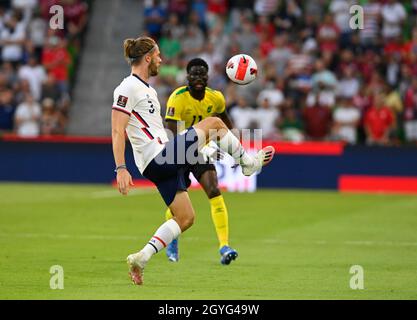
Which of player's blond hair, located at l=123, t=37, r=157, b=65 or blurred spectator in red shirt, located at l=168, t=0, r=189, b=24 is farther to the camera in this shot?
blurred spectator in red shirt, located at l=168, t=0, r=189, b=24

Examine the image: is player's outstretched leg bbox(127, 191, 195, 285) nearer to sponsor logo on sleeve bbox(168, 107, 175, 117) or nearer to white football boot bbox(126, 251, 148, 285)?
white football boot bbox(126, 251, 148, 285)

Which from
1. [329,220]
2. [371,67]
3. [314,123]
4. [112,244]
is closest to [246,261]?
[112,244]

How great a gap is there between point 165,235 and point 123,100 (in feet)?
4.91

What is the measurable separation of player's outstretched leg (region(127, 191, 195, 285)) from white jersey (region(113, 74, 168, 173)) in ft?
1.80

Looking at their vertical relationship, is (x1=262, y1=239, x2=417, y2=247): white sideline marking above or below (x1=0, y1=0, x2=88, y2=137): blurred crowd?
below

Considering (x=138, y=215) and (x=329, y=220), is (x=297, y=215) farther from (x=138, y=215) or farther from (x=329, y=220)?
(x=138, y=215)

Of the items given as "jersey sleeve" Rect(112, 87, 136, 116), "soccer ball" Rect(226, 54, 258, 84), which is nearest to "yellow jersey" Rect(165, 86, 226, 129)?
"soccer ball" Rect(226, 54, 258, 84)

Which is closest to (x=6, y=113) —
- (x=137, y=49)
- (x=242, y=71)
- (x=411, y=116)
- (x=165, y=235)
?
(x=411, y=116)

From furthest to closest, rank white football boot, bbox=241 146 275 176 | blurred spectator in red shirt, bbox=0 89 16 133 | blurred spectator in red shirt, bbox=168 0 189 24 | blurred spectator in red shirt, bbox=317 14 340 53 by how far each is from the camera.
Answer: blurred spectator in red shirt, bbox=168 0 189 24, blurred spectator in red shirt, bbox=0 89 16 133, blurred spectator in red shirt, bbox=317 14 340 53, white football boot, bbox=241 146 275 176

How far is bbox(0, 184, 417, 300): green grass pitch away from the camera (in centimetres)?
1060

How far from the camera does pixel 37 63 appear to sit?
96.6 ft

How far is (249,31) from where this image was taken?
2848 centimetres

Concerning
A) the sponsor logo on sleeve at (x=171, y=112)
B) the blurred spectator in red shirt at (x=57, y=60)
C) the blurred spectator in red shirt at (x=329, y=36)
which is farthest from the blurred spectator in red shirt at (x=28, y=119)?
the sponsor logo on sleeve at (x=171, y=112)
